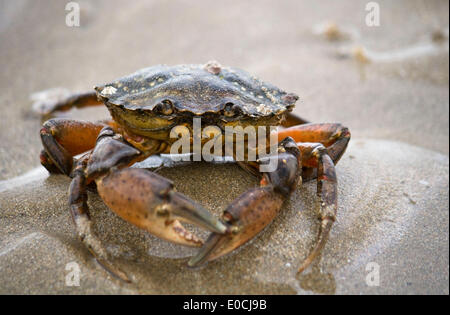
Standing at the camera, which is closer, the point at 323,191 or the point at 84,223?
the point at 84,223

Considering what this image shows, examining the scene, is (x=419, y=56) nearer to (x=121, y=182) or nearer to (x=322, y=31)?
(x=322, y=31)

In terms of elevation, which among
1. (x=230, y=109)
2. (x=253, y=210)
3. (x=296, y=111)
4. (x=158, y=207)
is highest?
(x=230, y=109)

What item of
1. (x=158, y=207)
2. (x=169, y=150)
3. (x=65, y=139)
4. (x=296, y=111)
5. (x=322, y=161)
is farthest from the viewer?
(x=296, y=111)

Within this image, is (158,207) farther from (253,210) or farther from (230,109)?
(230,109)

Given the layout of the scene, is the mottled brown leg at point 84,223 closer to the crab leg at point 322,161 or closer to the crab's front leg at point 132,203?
the crab's front leg at point 132,203

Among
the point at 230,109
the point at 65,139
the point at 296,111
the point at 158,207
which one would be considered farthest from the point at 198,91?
the point at 296,111

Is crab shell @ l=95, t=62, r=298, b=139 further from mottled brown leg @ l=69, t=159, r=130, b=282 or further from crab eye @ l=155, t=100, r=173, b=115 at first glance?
mottled brown leg @ l=69, t=159, r=130, b=282

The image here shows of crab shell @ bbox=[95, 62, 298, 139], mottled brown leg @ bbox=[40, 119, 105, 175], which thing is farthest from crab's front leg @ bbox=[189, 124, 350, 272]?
mottled brown leg @ bbox=[40, 119, 105, 175]
